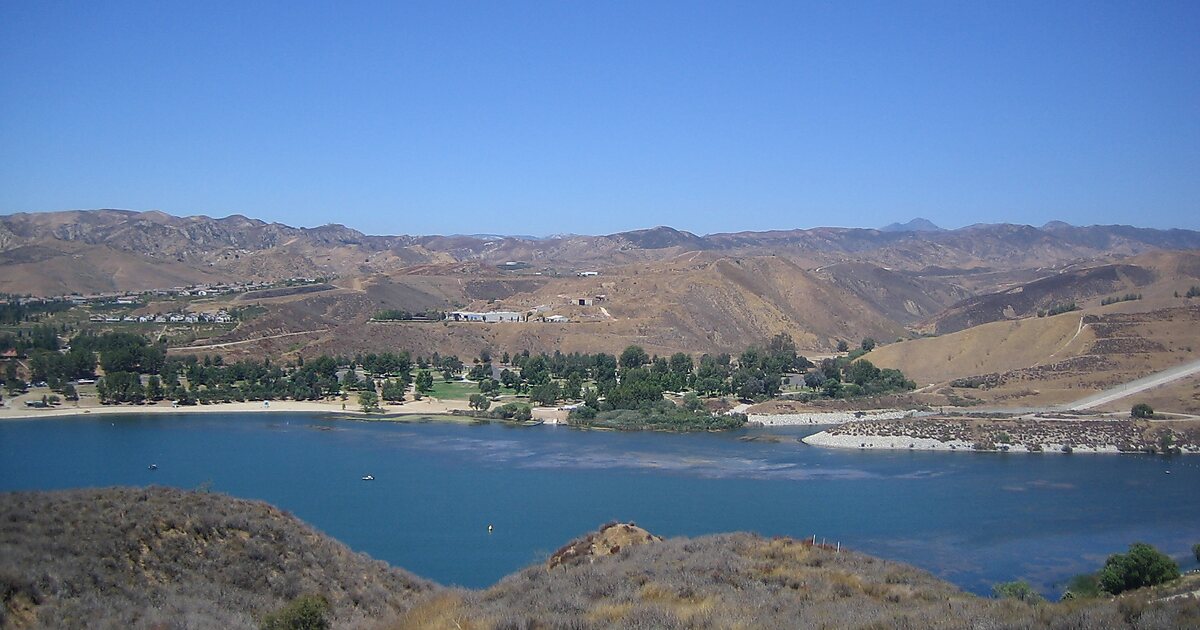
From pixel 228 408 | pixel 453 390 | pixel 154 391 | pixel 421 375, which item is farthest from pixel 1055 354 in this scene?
pixel 154 391

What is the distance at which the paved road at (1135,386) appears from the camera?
52.0 meters

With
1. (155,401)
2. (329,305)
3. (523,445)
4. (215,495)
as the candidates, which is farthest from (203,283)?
(215,495)

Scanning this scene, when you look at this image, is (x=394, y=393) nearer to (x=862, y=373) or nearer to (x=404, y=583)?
(x=862, y=373)

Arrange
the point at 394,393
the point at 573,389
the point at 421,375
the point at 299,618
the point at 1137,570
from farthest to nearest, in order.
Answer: the point at 421,375, the point at 573,389, the point at 394,393, the point at 1137,570, the point at 299,618

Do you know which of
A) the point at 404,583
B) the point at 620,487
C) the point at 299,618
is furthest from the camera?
the point at 620,487

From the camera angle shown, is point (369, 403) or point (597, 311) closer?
point (369, 403)

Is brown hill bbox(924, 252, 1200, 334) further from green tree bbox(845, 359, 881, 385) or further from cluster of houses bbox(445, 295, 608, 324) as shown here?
cluster of houses bbox(445, 295, 608, 324)

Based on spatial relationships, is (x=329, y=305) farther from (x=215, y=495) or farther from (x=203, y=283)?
(x=215, y=495)

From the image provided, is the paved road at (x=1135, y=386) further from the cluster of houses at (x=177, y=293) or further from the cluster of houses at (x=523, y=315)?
the cluster of houses at (x=177, y=293)

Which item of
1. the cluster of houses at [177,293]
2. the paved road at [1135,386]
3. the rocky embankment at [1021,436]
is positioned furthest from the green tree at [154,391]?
the paved road at [1135,386]

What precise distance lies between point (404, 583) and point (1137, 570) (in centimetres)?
1531

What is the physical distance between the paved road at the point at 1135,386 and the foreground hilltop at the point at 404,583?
42.1 metres

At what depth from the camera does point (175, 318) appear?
81.8 metres

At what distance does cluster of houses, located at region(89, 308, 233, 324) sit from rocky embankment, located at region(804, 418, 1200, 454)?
169ft
